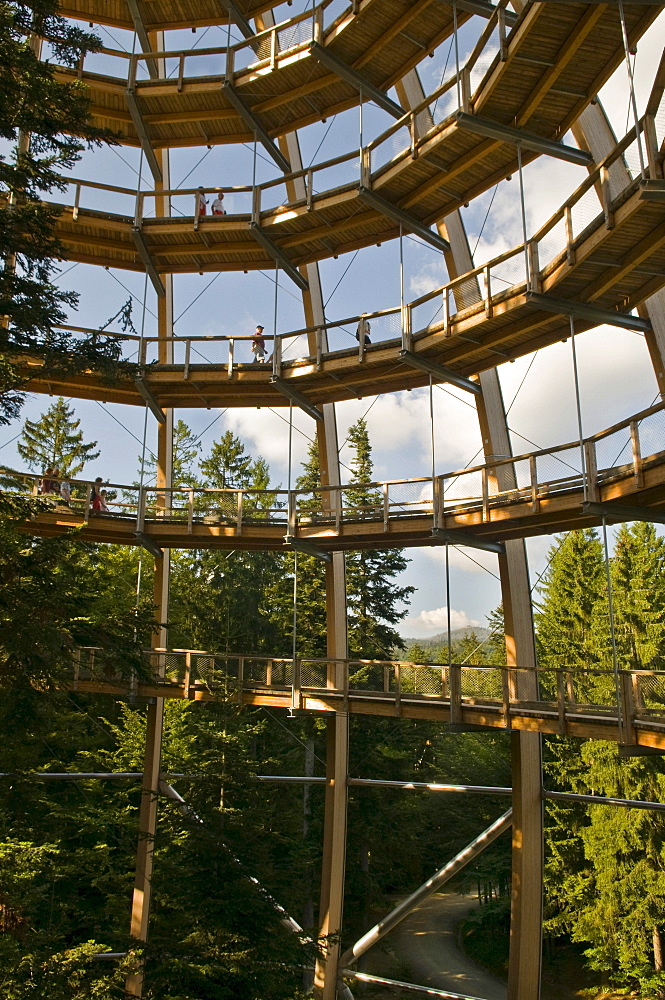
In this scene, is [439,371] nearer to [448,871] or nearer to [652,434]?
[652,434]

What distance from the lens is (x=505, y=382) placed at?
17422mm

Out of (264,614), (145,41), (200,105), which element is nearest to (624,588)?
(264,614)

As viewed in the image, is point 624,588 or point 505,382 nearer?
point 505,382

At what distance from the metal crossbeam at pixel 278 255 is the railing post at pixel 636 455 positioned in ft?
33.8

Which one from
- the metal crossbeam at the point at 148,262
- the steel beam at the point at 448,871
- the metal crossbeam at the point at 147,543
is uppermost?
the metal crossbeam at the point at 148,262

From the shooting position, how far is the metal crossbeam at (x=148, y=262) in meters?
18.7

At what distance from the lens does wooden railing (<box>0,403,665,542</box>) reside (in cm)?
1131

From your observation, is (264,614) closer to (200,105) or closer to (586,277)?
(200,105)

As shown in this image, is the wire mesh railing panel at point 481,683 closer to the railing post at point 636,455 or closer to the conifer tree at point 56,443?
the railing post at point 636,455

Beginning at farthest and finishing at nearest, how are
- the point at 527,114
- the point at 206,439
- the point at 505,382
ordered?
the point at 206,439 → the point at 505,382 → the point at 527,114

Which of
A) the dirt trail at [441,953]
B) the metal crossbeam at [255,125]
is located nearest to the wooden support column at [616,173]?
the metal crossbeam at [255,125]

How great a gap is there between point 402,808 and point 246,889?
1690cm

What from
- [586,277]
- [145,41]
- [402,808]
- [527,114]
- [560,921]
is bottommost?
[560,921]

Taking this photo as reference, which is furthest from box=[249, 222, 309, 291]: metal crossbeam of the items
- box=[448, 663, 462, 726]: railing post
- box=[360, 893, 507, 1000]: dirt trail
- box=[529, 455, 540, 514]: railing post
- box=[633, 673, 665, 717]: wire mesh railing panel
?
box=[360, 893, 507, 1000]: dirt trail
